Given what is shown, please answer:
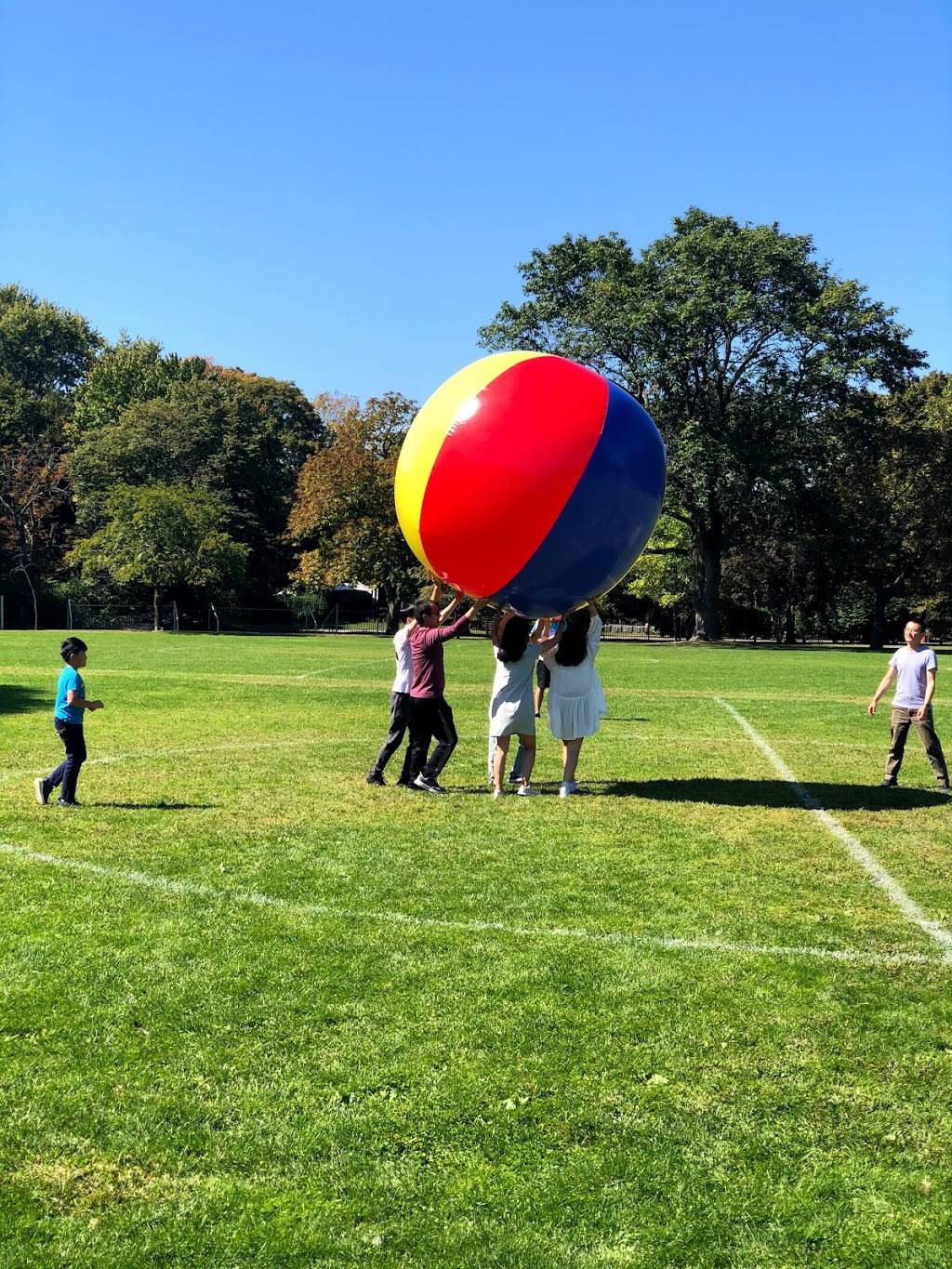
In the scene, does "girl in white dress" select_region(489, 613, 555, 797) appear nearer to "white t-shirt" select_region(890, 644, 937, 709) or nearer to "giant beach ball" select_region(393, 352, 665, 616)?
"giant beach ball" select_region(393, 352, 665, 616)

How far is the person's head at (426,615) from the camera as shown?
33.9 ft

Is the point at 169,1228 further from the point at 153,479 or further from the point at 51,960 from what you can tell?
the point at 153,479

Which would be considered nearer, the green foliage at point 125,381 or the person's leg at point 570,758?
the person's leg at point 570,758

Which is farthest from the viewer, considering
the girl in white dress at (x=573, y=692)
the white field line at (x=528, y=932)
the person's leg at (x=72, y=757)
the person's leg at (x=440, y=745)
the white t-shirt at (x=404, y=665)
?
the white t-shirt at (x=404, y=665)

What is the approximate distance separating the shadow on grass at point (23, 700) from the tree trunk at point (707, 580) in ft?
110

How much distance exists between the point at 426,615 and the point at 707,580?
38397mm

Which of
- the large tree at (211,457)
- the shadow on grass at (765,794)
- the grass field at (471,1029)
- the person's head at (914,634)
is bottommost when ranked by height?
the grass field at (471,1029)

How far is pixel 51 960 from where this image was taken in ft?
17.6

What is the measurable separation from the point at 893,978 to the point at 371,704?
1307 centimetres

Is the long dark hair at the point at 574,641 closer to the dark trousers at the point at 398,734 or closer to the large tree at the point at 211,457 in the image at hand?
the dark trousers at the point at 398,734

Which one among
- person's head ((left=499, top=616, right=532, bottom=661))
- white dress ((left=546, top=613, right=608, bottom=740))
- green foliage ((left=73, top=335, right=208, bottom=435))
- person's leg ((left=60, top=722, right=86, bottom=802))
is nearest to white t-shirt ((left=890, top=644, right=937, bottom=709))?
white dress ((left=546, top=613, right=608, bottom=740))

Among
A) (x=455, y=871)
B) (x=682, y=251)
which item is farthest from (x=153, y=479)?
(x=455, y=871)

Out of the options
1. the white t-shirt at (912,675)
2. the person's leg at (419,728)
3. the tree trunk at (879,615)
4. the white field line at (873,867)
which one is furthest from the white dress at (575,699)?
the tree trunk at (879,615)

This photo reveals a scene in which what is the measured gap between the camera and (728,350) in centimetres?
4497
